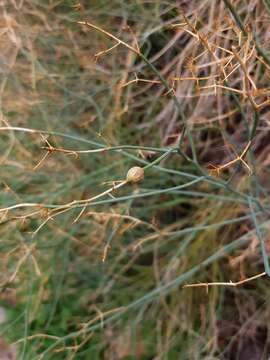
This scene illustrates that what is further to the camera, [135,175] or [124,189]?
[124,189]

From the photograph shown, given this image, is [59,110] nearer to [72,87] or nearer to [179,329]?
[72,87]

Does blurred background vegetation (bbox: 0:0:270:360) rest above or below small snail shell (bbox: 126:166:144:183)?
below

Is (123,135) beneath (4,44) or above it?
beneath

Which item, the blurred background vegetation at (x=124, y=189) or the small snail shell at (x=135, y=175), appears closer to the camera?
the small snail shell at (x=135, y=175)

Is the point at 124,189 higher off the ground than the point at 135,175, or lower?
lower

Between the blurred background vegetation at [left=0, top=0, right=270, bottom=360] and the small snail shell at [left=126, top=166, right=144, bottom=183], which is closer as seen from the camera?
the small snail shell at [left=126, top=166, right=144, bottom=183]

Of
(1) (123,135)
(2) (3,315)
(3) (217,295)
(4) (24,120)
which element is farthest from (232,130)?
(2) (3,315)

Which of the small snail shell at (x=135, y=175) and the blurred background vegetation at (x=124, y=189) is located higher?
the small snail shell at (x=135, y=175)

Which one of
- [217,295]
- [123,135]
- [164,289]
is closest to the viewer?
[164,289]
